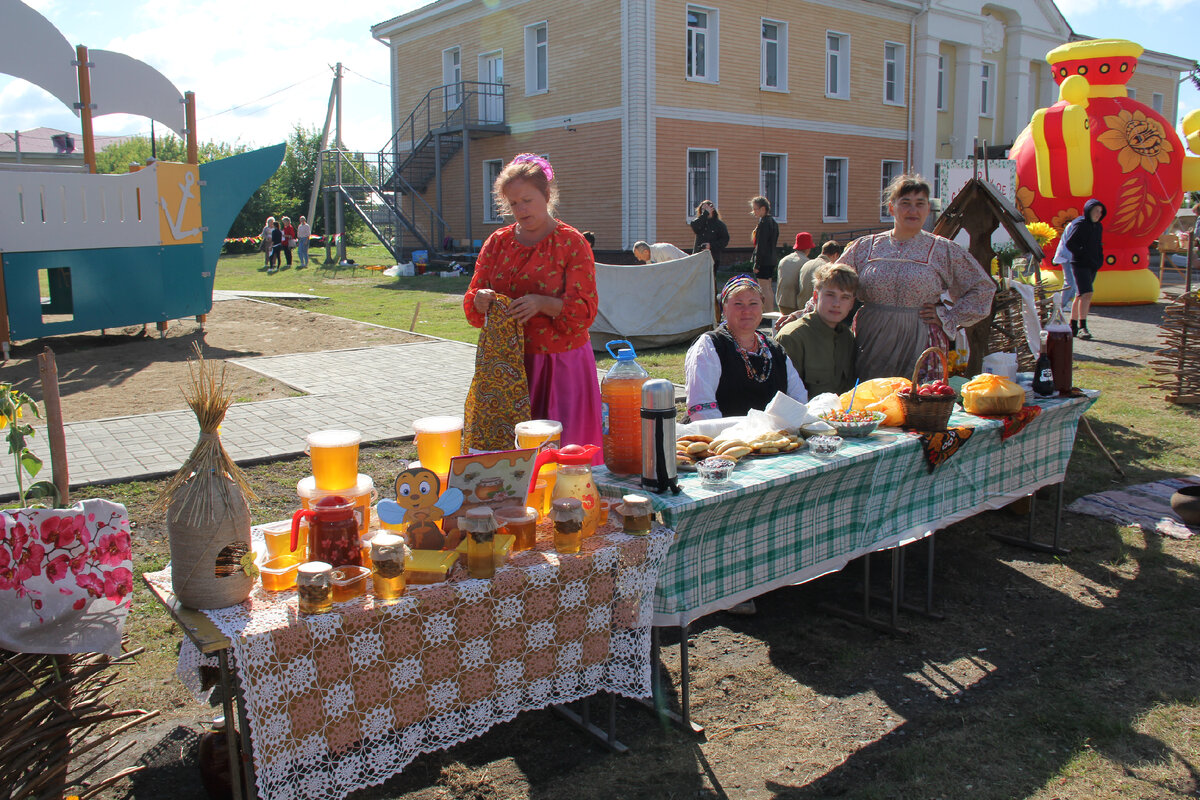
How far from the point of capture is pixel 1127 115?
13.9 m

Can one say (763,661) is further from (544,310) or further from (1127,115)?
(1127,115)

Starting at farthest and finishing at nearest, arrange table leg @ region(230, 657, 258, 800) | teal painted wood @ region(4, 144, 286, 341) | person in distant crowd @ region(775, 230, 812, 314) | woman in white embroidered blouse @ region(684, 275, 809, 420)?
teal painted wood @ region(4, 144, 286, 341) < person in distant crowd @ region(775, 230, 812, 314) < woman in white embroidered blouse @ region(684, 275, 809, 420) < table leg @ region(230, 657, 258, 800)

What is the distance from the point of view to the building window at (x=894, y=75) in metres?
24.3

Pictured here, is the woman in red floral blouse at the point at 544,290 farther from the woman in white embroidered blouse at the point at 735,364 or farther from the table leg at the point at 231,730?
the table leg at the point at 231,730

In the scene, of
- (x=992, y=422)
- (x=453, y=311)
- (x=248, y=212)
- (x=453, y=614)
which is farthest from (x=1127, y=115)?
(x=248, y=212)

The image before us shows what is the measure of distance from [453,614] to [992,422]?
2.87 metres

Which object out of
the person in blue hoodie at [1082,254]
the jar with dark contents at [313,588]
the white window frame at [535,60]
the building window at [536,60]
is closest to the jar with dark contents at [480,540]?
the jar with dark contents at [313,588]

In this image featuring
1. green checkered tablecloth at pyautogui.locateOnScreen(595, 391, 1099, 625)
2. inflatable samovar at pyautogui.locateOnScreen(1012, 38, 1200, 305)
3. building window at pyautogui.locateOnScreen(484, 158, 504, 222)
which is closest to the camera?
green checkered tablecloth at pyautogui.locateOnScreen(595, 391, 1099, 625)

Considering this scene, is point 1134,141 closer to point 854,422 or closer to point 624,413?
point 854,422

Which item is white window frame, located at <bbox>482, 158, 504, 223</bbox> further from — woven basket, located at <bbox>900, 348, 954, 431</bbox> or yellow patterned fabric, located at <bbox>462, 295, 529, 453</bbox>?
woven basket, located at <bbox>900, 348, 954, 431</bbox>

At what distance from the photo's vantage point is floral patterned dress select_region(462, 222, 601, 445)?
3812 millimetres

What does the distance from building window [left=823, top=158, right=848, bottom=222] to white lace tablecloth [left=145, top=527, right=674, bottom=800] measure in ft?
73.7

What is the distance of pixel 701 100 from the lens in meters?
Answer: 20.3

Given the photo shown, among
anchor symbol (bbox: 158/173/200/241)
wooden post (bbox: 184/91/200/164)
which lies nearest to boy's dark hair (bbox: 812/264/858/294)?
anchor symbol (bbox: 158/173/200/241)
